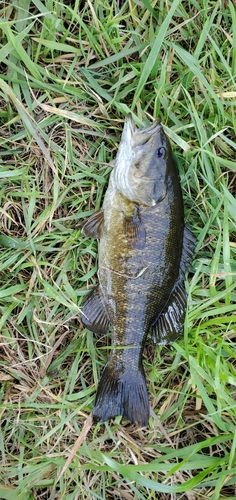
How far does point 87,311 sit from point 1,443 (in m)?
0.98

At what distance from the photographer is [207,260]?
8.74 feet

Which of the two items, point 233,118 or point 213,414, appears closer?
point 213,414

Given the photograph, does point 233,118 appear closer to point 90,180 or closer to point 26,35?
point 90,180

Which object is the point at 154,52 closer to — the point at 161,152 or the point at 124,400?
the point at 161,152

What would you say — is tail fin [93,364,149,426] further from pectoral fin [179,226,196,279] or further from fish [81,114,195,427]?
pectoral fin [179,226,196,279]

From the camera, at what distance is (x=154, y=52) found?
8.16 ft

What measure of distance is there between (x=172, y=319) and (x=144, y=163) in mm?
988

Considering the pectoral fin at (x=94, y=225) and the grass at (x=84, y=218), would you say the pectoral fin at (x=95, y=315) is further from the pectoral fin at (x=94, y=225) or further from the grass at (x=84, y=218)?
the pectoral fin at (x=94, y=225)

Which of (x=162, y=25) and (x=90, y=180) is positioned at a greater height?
(x=162, y=25)

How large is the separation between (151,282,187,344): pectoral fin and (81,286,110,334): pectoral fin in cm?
33

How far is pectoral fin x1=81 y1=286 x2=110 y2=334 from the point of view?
260 cm

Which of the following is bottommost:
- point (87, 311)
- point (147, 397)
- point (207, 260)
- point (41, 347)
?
point (147, 397)

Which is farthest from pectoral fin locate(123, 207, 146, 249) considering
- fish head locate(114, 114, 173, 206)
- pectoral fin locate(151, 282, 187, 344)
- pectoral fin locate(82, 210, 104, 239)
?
pectoral fin locate(151, 282, 187, 344)

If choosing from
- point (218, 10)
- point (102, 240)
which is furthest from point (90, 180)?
point (218, 10)
